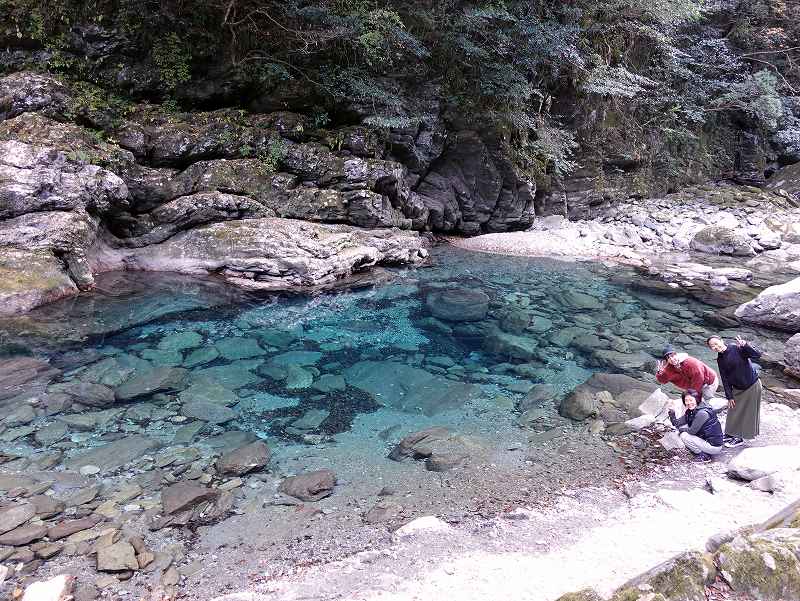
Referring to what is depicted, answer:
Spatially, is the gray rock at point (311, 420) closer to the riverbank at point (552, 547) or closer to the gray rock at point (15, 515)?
the riverbank at point (552, 547)

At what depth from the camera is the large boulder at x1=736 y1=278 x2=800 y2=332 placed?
9.74 metres

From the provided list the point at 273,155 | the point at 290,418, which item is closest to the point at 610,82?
the point at 273,155

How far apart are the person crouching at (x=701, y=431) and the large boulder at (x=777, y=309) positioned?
571cm

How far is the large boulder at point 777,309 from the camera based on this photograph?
Result: 974 centimetres

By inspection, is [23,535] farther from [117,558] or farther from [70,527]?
[117,558]

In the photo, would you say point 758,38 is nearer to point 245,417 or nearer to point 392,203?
point 392,203

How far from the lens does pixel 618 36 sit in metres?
18.4

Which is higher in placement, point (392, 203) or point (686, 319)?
point (392, 203)

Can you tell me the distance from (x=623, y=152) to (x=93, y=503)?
21.2 m

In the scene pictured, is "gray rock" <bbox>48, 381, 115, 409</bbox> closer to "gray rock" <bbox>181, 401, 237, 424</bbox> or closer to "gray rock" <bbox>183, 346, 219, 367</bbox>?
"gray rock" <bbox>181, 401, 237, 424</bbox>

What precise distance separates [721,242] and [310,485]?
55.0 feet

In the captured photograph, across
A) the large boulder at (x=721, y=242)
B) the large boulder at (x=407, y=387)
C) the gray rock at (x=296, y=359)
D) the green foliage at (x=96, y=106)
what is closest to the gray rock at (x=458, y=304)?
the large boulder at (x=407, y=387)

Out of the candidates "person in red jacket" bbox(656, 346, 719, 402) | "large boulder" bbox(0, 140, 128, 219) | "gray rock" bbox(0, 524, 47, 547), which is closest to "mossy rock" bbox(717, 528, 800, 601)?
"person in red jacket" bbox(656, 346, 719, 402)

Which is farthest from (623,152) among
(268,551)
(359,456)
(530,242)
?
(268,551)
